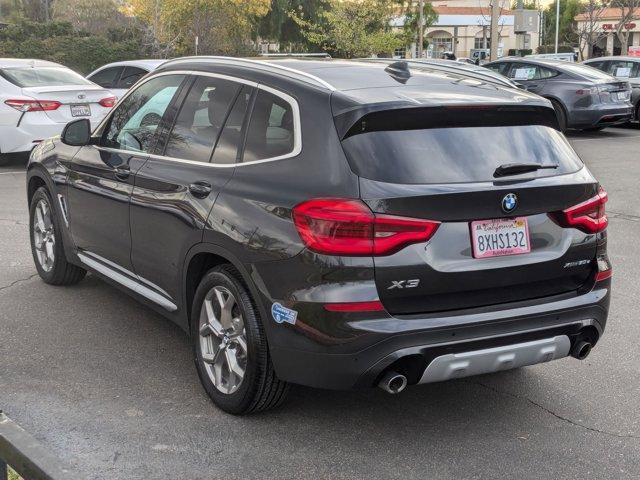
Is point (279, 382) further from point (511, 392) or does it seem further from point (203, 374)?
point (511, 392)

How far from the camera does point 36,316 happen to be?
5961 millimetres

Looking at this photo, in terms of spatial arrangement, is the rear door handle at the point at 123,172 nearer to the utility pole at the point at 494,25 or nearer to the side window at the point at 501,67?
the side window at the point at 501,67

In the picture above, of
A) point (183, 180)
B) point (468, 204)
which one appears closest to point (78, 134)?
point (183, 180)

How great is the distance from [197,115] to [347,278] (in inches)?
62.3

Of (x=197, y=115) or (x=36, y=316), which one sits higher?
(x=197, y=115)

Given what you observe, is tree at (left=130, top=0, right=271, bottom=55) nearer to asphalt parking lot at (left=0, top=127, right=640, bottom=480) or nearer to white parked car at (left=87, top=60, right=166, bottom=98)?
white parked car at (left=87, top=60, right=166, bottom=98)

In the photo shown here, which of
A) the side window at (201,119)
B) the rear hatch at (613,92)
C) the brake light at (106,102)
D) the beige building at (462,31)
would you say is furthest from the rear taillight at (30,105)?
the beige building at (462,31)

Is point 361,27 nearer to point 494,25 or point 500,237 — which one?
point 494,25

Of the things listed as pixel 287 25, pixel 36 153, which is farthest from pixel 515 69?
pixel 287 25

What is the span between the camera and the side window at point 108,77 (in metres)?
16.3

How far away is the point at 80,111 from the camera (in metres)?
12.8

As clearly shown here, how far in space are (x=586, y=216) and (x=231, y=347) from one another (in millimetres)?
1820

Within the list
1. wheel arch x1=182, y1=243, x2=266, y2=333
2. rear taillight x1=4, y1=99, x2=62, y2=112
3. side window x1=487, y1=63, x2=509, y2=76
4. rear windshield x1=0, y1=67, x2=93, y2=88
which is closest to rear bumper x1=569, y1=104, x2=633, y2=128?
side window x1=487, y1=63, x2=509, y2=76

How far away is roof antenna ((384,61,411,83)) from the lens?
4426mm
